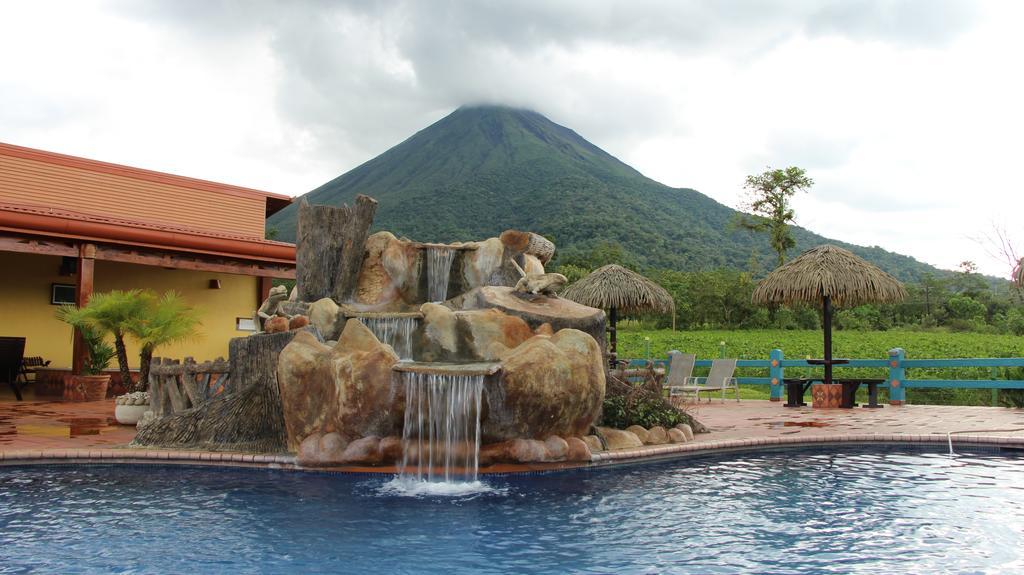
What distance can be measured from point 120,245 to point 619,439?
9.18 m

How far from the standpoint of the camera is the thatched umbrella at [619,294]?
1423 cm

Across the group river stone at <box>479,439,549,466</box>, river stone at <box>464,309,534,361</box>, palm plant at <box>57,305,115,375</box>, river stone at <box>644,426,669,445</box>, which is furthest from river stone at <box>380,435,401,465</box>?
palm plant at <box>57,305,115,375</box>

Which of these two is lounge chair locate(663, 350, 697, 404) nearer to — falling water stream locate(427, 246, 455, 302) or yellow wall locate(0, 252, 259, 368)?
falling water stream locate(427, 246, 455, 302)

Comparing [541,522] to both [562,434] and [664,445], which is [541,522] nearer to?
[562,434]

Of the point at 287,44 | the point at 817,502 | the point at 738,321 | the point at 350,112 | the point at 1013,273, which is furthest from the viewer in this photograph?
the point at 350,112

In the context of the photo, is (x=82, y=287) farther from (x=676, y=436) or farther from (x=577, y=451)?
(x=676, y=436)

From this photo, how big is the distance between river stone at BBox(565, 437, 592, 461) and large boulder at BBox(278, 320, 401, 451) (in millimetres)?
1525

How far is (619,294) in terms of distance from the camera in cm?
1424

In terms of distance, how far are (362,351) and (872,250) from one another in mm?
55719

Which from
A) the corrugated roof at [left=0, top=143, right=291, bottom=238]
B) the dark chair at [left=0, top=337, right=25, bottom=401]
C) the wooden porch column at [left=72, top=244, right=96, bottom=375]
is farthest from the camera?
the corrugated roof at [left=0, top=143, right=291, bottom=238]

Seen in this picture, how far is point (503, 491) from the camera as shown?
600 cm

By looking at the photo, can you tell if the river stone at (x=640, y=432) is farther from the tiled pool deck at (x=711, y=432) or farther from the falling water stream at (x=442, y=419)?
the falling water stream at (x=442, y=419)

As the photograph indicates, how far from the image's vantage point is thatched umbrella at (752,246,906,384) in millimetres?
12695

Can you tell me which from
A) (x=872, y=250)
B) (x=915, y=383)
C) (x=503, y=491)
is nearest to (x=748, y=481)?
(x=503, y=491)
